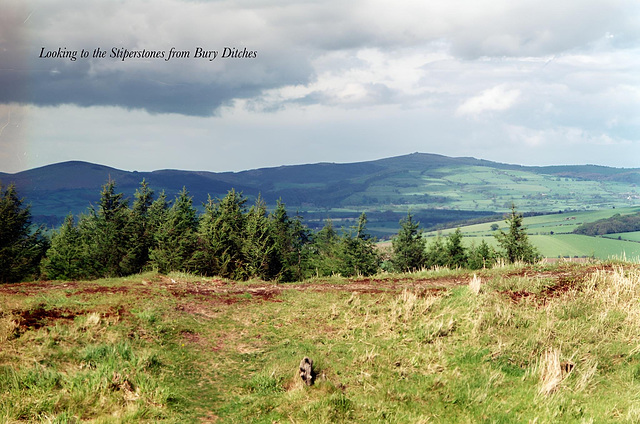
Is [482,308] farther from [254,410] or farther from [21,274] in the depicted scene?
[21,274]

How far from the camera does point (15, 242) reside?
53500mm

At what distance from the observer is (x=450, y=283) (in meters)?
22.5

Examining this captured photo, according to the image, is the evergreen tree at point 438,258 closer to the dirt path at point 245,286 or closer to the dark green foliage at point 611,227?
the dirt path at point 245,286

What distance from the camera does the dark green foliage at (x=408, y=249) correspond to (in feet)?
235

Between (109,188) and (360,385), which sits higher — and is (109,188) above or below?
above

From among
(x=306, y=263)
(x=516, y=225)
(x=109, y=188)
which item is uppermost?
(x=109, y=188)

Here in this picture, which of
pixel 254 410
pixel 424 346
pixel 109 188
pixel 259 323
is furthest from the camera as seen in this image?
pixel 109 188

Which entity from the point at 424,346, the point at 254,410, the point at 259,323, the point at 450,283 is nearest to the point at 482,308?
the point at 424,346

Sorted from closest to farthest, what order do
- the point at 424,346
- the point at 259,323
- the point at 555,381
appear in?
the point at 555,381, the point at 424,346, the point at 259,323

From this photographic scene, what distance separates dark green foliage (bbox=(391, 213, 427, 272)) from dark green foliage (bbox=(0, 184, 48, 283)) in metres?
49.3

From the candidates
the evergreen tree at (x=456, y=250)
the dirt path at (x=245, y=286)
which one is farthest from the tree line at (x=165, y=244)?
the dirt path at (x=245, y=286)

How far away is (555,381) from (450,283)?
9.86 m

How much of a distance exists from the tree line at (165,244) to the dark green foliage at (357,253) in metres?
0.14

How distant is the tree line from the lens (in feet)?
167
